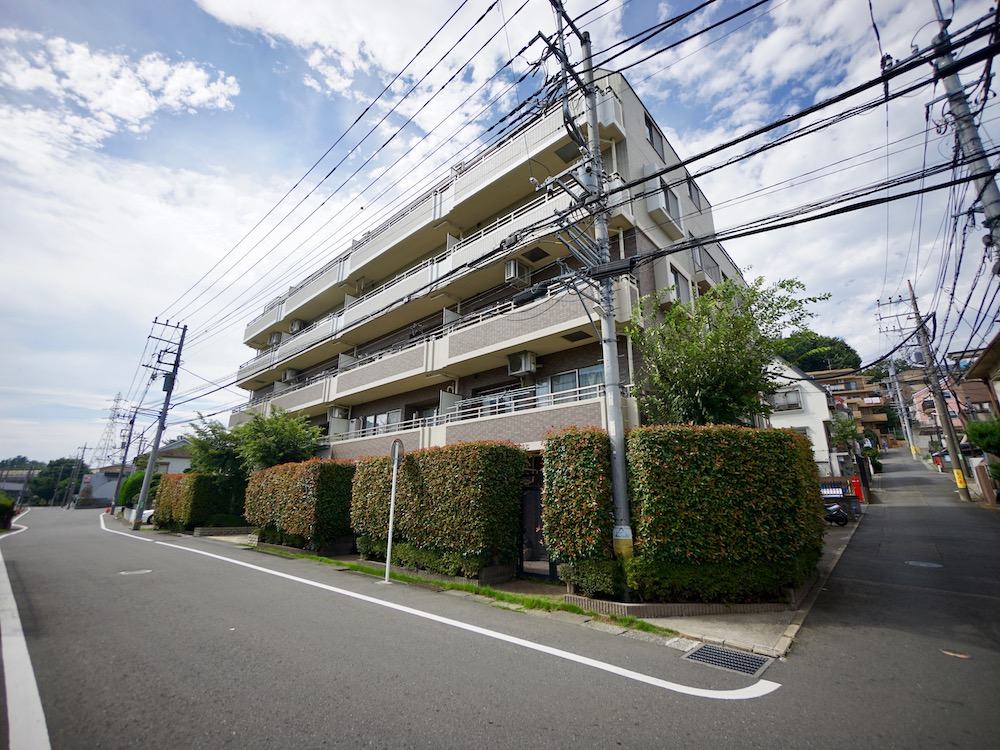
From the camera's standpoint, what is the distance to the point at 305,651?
481 cm

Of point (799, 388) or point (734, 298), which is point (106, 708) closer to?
point (734, 298)

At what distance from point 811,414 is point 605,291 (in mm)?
27730

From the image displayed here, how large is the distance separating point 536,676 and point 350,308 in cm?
1983

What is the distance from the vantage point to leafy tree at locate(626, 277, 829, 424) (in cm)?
884

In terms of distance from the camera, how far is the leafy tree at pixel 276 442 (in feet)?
59.1

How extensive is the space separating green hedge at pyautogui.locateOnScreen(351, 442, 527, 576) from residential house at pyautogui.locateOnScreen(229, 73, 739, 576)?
2.68 meters

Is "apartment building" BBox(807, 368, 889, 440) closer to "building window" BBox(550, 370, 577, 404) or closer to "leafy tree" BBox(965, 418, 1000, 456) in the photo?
"leafy tree" BBox(965, 418, 1000, 456)

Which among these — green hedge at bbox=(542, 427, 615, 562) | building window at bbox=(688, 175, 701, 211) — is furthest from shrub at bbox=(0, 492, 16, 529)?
building window at bbox=(688, 175, 701, 211)

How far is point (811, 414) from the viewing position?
2880cm

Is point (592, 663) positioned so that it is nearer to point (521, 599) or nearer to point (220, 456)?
point (521, 599)

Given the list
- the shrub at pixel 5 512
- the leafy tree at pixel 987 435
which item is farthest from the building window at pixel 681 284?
the shrub at pixel 5 512

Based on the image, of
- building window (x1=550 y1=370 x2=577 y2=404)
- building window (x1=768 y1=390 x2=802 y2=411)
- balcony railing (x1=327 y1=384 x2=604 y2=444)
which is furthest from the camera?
building window (x1=768 y1=390 x2=802 y2=411)

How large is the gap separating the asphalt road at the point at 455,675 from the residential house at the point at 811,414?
22.8 metres

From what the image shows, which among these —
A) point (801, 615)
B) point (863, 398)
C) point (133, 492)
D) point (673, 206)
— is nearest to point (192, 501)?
point (133, 492)
